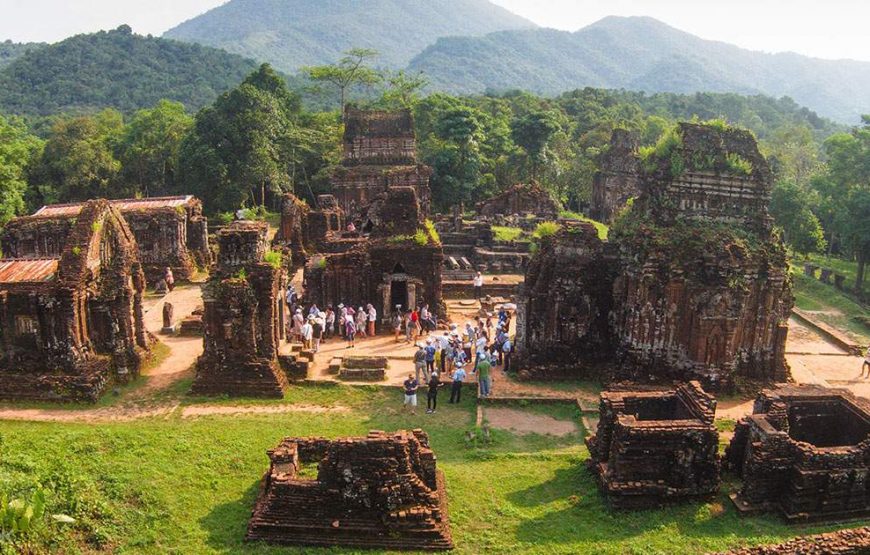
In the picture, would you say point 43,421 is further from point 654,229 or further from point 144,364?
point 654,229

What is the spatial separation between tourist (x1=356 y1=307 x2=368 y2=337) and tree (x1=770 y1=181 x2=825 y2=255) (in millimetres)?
26209

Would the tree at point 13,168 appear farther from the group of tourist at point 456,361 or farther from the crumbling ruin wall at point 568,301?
the crumbling ruin wall at point 568,301

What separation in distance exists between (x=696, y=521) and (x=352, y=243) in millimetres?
20133

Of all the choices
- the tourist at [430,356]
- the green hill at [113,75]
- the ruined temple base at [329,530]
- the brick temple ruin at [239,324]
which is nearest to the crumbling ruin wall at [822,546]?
the ruined temple base at [329,530]

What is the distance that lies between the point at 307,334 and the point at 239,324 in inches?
126

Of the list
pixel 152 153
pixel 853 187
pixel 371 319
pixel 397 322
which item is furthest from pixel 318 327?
pixel 152 153

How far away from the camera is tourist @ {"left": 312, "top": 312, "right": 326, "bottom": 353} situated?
79.1 ft

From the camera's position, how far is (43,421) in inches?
721

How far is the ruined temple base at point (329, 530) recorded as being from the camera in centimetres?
1310

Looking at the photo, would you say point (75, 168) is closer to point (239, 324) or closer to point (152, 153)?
point (152, 153)

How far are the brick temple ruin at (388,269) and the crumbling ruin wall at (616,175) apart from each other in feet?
95.7

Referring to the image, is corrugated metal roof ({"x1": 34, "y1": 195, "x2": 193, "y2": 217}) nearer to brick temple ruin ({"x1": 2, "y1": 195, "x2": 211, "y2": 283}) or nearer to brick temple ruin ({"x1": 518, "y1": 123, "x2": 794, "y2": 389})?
brick temple ruin ({"x1": 2, "y1": 195, "x2": 211, "y2": 283})

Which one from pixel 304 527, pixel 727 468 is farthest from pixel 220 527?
pixel 727 468

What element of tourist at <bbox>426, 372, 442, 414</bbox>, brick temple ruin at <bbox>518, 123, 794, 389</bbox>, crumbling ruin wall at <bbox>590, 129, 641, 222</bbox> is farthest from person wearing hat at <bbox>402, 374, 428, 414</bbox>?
crumbling ruin wall at <bbox>590, 129, 641, 222</bbox>
